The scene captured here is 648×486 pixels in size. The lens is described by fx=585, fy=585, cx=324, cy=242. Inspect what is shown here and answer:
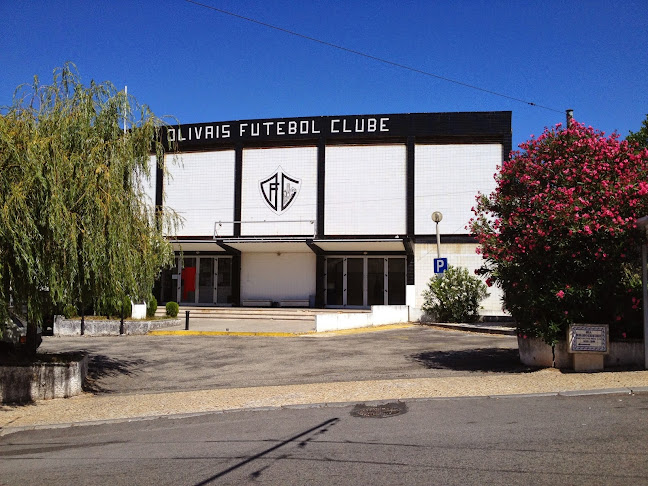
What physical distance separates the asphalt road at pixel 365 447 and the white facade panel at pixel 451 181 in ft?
66.3

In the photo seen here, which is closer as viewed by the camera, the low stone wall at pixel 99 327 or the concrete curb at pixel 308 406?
the concrete curb at pixel 308 406

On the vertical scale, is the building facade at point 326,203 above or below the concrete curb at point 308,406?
above

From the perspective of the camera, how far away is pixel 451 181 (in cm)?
2884

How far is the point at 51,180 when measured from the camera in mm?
9406

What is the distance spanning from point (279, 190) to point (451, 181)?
878 centimetres

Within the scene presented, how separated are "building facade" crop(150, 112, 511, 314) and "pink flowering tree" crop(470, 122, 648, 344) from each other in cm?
1553

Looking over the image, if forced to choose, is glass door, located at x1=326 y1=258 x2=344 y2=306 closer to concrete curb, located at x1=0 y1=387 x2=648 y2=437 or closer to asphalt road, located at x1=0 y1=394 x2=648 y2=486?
concrete curb, located at x1=0 y1=387 x2=648 y2=437

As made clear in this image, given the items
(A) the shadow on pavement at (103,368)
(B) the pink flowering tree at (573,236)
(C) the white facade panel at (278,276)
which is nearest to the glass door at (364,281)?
(C) the white facade panel at (278,276)

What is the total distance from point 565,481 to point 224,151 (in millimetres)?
27954

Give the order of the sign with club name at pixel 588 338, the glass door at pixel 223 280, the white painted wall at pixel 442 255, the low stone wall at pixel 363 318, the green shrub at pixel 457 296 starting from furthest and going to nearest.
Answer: the glass door at pixel 223 280 → the white painted wall at pixel 442 255 → the green shrub at pixel 457 296 → the low stone wall at pixel 363 318 → the sign with club name at pixel 588 338

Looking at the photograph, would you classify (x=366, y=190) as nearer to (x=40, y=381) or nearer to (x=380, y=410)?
(x=40, y=381)

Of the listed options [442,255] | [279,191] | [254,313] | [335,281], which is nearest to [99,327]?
[254,313]

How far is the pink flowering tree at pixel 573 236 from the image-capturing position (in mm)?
11008

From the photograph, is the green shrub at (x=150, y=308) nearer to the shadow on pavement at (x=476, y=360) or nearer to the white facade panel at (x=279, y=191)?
the white facade panel at (x=279, y=191)
